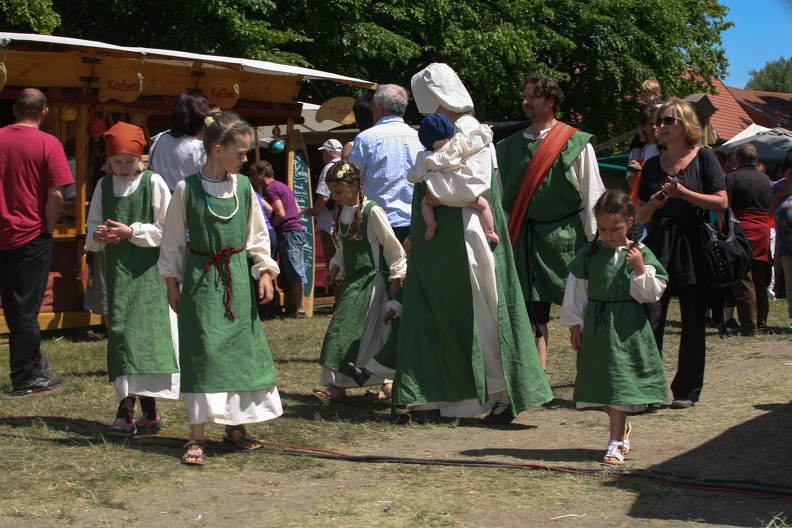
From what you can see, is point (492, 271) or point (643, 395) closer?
point (643, 395)

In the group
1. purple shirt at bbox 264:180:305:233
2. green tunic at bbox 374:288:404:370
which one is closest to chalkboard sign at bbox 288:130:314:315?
purple shirt at bbox 264:180:305:233

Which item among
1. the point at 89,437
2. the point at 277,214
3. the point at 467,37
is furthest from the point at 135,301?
the point at 467,37

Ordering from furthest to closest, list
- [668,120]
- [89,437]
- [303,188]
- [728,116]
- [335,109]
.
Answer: [728,116], [303,188], [335,109], [668,120], [89,437]

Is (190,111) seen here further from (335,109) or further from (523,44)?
(523,44)

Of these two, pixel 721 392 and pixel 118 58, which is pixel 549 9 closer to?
pixel 118 58

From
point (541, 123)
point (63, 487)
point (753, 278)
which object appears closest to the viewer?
point (63, 487)

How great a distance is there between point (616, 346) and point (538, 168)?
6.02 feet

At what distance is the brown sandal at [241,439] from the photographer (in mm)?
5535

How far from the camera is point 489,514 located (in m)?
4.38

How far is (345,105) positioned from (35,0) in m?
5.45

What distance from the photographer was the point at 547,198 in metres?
6.86

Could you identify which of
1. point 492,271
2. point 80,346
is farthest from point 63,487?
point 80,346

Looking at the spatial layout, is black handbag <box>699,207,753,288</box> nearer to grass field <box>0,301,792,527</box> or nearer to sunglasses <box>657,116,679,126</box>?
sunglasses <box>657,116,679,126</box>

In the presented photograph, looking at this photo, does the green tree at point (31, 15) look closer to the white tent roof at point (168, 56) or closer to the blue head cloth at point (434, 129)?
the white tent roof at point (168, 56)
